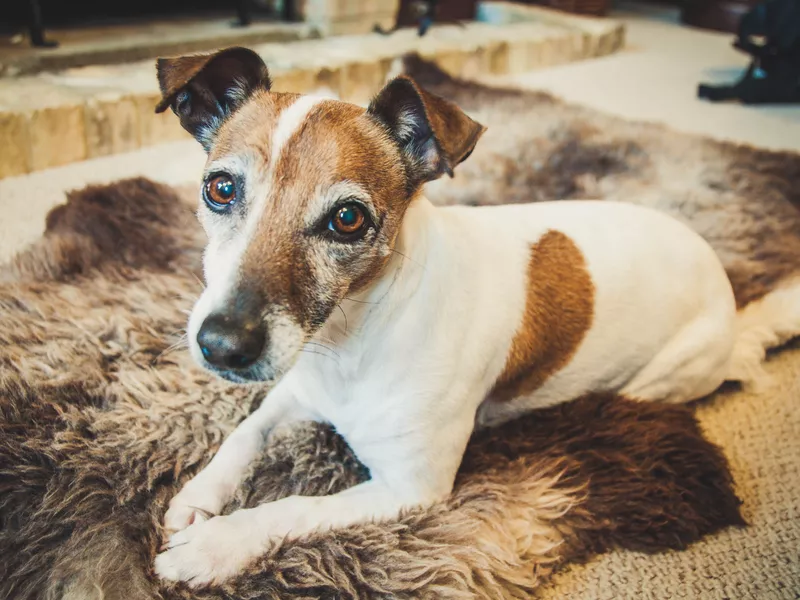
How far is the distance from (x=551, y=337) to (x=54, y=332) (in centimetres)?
131

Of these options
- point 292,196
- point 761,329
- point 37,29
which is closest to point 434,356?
point 292,196

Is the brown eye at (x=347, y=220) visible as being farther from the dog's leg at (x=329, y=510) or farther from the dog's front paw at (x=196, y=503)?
the dog's front paw at (x=196, y=503)

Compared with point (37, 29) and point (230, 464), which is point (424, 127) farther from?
point (37, 29)

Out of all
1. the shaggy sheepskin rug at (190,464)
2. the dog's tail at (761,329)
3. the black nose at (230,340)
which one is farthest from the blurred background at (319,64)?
the dog's tail at (761,329)

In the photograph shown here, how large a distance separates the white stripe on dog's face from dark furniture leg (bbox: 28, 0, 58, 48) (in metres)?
2.80

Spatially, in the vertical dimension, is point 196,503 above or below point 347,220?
below

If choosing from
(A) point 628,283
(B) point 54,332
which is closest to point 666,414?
(A) point 628,283

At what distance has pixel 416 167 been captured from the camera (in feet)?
4.69

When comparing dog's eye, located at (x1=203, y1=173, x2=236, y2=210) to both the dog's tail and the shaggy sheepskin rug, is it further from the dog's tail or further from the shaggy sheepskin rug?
the dog's tail

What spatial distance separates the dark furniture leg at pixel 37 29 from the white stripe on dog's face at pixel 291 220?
2803 millimetres

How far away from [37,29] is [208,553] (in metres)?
3.27

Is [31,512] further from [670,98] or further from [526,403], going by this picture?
[670,98]

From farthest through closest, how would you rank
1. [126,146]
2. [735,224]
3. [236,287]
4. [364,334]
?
[126,146] < [735,224] < [364,334] < [236,287]

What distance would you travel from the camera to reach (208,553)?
4.27ft
